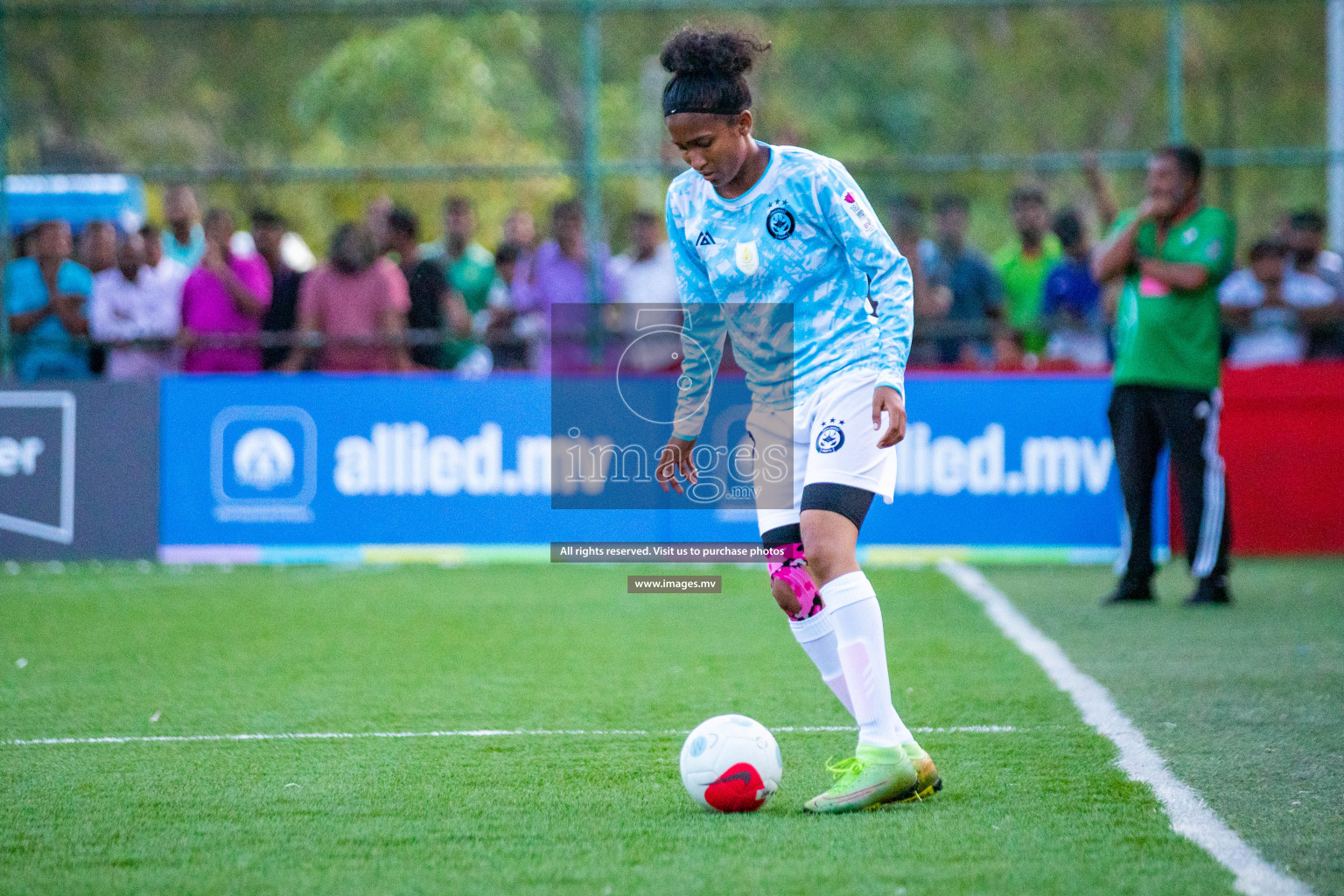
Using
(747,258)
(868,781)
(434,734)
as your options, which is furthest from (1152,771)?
(434,734)

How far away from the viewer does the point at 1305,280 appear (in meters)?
12.0

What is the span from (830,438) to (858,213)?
0.63 meters

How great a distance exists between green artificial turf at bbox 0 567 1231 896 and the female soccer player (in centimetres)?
32

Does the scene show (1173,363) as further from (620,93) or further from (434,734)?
(620,93)

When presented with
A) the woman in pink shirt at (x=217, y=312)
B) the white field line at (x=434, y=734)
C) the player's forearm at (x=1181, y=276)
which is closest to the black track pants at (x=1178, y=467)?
the player's forearm at (x=1181, y=276)

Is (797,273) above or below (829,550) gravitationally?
above

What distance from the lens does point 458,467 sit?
35.6ft

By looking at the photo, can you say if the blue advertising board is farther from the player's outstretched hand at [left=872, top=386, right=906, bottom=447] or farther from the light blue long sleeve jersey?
the player's outstretched hand at [left=872, top=386, right=906, bottom=447]

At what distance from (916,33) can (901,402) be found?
1559 centimetres

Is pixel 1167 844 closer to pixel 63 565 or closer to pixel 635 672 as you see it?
pixel 635 672

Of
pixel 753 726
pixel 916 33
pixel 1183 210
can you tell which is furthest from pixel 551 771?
pixel 916 33

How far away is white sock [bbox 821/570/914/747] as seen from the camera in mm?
4355

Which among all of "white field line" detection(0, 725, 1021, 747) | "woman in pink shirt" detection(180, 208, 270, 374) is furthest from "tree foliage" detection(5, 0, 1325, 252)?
"white field line" detection(0, 725, 1021, 747)

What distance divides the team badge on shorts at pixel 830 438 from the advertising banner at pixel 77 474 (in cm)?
753
